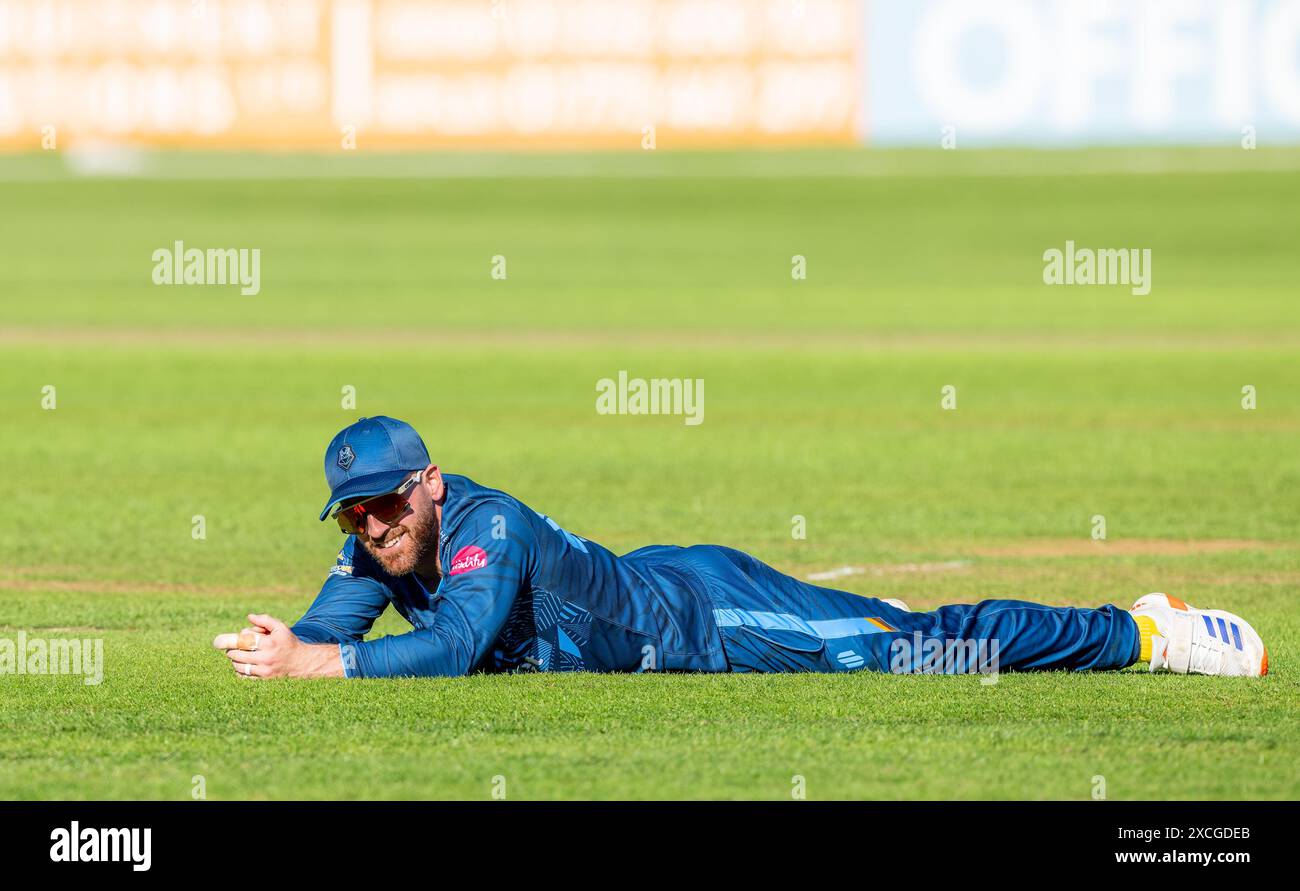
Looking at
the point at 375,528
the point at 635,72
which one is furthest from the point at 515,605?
the point at 635,72

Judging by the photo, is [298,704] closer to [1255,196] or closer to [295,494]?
[295,494]

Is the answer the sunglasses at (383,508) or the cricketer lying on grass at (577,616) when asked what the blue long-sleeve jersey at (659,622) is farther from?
the sunglasses at (383,508)

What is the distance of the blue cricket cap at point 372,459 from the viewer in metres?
8.66

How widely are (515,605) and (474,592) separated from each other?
45 centimetres

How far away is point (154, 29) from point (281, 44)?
2.73 meters

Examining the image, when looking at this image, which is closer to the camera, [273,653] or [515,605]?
[273,653]

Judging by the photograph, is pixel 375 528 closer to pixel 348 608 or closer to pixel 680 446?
pixel 348 608

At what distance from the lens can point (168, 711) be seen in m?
8.90
